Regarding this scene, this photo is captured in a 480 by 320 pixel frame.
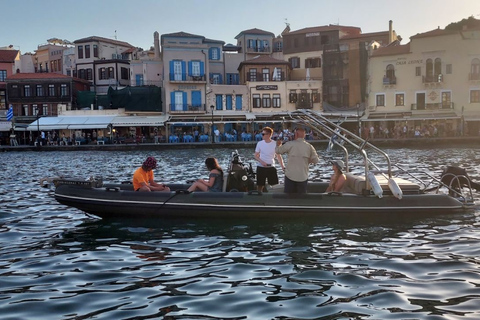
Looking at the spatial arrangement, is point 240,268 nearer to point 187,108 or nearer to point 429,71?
point 187,108

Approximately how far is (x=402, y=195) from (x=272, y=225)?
3032 millimetres

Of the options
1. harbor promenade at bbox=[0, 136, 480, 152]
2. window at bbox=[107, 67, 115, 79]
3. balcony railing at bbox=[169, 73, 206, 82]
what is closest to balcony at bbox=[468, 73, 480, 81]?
harbor promenade at bbox=[0, 136, 480, 152]

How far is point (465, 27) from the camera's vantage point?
184 ft

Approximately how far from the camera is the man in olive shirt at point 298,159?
37.6ft

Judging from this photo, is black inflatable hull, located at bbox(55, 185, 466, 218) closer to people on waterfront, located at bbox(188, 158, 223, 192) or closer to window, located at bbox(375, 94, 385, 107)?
people on waterfront, located at bbox(188, 158, 223, 192)

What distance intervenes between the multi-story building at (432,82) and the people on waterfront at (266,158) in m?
43.4

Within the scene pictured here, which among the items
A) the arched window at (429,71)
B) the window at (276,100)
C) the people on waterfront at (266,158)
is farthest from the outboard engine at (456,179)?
the window at (276,100)

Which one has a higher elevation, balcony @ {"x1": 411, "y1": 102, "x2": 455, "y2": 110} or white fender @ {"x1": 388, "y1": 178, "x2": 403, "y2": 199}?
balcony @ {"x1": 411, "y1": 102, "x2": 455, "y2": 110}

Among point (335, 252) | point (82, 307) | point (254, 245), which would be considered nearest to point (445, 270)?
point (335, 252)

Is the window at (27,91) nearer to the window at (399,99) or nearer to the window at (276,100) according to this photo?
the window at (276,100)

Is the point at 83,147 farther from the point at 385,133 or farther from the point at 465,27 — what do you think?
the point at 465,27

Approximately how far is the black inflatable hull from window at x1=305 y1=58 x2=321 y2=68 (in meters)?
52.4

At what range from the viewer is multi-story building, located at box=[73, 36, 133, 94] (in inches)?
2569

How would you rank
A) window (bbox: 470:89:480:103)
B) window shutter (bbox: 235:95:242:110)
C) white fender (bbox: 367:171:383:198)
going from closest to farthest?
white fender (bbox: 367:171:383:198)
window (bbox: 470:89:480:103)
window shutter (bbox: 235:95:242:110)
